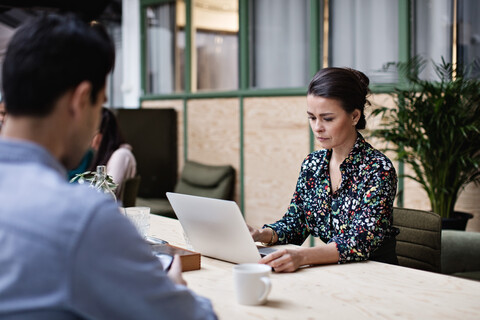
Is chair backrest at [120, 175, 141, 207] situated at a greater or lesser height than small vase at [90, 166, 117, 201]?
lesser

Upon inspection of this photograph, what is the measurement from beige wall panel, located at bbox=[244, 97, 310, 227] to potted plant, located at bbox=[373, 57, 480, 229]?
1.22 meters

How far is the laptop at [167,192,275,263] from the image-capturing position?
1770mm

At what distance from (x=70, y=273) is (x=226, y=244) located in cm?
110

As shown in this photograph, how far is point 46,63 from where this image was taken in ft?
3.07

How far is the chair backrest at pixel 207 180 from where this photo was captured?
213 inches

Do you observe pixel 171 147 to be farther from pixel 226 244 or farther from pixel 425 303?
pixel 425 303

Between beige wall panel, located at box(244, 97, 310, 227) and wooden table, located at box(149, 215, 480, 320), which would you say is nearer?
wooden table, located at box(149, 215, 480, 320)

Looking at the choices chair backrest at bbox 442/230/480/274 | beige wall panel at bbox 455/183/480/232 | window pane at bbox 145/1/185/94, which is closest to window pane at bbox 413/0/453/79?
beige wall panel at bbox 455/183/480/232

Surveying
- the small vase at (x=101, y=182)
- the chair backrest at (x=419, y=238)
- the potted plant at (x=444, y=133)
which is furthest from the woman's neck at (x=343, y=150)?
the potted plant at (x=444, y=133)

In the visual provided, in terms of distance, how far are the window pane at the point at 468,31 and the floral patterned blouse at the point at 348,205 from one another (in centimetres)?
210

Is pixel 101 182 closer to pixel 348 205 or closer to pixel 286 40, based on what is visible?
pixel 348 205

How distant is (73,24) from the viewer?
98 cm

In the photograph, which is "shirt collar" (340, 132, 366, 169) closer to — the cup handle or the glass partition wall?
the cup handle

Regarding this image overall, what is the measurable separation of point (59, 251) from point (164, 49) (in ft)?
19.1
